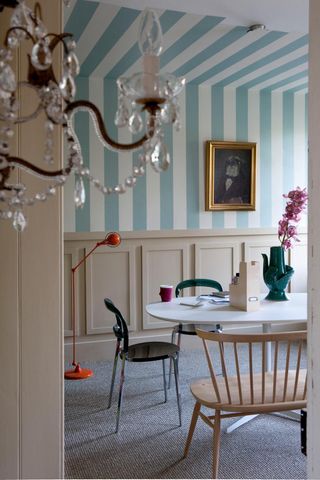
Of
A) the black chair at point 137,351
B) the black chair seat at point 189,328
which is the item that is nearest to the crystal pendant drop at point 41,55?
the black chair at point 137,351

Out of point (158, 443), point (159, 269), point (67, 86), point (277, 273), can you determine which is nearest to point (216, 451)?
point (158, 443)

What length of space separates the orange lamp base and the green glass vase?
5.48ft

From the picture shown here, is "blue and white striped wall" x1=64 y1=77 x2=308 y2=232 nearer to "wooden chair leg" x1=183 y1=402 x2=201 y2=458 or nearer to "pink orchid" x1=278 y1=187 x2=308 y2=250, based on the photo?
"pink orchid" x1=278 y1=187 x2=308 y2=250

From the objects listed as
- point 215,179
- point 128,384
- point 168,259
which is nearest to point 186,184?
point 215,179

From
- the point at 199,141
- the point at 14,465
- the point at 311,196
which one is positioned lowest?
the point at 14,465

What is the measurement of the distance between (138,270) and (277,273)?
1.74 m

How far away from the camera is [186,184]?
514 cm

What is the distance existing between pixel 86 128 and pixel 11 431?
3.48 m

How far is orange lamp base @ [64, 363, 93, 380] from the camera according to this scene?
425 cm

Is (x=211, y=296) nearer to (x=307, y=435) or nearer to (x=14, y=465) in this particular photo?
(x=14, y=465)

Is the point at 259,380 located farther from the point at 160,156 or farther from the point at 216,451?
the point at 160,156

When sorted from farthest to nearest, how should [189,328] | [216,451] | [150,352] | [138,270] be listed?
[138,270], [189,328], [150,352], [216,451]

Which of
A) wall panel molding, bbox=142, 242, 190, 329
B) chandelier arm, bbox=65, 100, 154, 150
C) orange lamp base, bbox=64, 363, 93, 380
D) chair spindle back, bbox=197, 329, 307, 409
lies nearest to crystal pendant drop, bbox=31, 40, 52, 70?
chandelier arm, bbox=65, 100, 154, 150

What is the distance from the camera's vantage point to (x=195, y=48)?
4.12 metres
